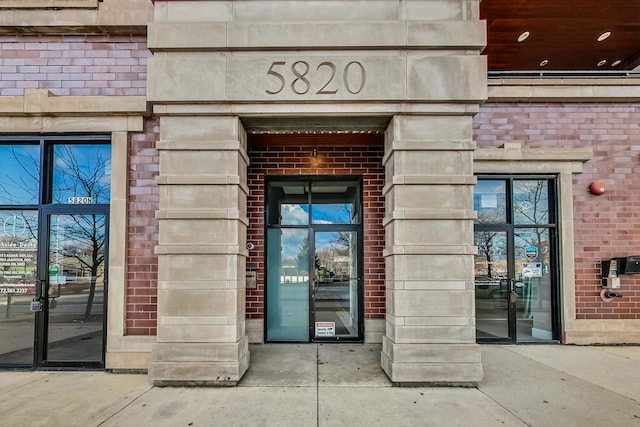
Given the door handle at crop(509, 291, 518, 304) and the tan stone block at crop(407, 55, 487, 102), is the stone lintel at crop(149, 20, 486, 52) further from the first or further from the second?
the door handle at crop(509, 291, 518, 304)

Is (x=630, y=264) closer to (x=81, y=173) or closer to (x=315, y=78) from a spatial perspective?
(x=315, y=78)

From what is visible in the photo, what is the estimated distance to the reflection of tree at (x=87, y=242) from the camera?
6020 mm

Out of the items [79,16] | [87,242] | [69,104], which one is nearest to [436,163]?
[87,242]

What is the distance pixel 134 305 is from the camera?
5863 mm

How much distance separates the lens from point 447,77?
541 centimetres

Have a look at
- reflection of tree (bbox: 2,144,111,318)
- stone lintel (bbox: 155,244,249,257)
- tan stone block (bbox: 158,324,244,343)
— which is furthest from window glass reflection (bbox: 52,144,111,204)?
tan stone block (bbox: 158,324,244,343)

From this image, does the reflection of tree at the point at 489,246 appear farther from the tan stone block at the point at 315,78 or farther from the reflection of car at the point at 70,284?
the reflection of car at the point at 70,284

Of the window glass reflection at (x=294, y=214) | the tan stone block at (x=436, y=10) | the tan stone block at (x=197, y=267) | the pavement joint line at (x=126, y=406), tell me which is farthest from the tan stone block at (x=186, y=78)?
the pavement joint line at (x=126, y=406)

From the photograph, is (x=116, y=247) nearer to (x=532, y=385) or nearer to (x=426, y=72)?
(x=426, y=72)

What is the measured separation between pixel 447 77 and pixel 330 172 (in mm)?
2982

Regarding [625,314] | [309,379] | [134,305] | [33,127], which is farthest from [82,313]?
[625,314]

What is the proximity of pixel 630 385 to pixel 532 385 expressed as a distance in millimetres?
1282

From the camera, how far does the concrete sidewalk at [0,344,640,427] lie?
13.6ft

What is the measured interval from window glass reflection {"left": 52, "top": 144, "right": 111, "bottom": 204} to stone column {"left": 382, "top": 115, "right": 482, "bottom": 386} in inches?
179
